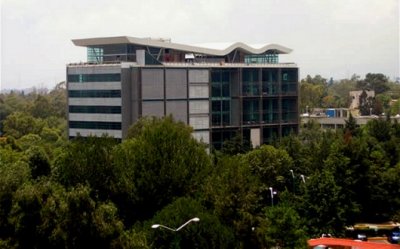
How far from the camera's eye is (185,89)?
82625 millimetres

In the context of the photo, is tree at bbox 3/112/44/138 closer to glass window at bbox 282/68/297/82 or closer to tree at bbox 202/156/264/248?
glass window at bbox 282/68/297/82

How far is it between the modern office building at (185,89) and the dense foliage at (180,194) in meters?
16.1

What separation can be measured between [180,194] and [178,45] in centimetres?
4357

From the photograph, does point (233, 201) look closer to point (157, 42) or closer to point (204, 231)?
point (204, 231)

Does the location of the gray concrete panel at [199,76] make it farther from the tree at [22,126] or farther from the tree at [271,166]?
the tree at [22,126]

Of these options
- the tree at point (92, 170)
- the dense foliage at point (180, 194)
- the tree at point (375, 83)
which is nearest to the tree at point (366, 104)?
the tree at point (375, 83)

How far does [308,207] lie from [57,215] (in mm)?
19456

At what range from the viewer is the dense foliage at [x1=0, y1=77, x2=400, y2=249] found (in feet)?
112

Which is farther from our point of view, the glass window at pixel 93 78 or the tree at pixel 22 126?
the tree at pixel 22 126

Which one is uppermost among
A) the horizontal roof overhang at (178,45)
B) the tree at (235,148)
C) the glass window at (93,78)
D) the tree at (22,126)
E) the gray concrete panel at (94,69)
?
the horizontal roof overhang at (178,45)

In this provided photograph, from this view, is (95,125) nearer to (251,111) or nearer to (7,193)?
(251,111)

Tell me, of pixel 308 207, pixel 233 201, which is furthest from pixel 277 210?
pixel 308 207

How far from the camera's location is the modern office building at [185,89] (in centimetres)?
7875

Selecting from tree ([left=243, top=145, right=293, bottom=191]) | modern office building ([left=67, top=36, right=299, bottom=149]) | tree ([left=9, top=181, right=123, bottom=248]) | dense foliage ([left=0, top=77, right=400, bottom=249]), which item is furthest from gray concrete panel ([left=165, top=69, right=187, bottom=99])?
tree ([left=9, top=181, right=123, bottom=248])
